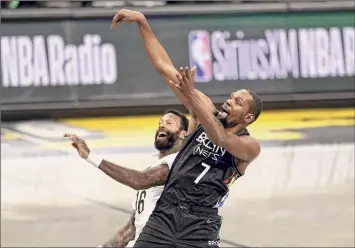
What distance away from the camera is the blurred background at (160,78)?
468 inches

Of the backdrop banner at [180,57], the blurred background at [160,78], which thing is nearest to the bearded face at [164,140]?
the blurred background at [160,78]

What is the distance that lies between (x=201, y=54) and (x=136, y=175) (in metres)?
6.86

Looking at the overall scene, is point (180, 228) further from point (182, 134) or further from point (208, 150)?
point (182, 134)

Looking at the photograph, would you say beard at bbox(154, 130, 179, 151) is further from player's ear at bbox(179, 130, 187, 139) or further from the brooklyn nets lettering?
the brooklyn nets lettering

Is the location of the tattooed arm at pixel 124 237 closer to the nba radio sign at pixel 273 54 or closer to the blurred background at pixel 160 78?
the blurred background at pixel 160 78

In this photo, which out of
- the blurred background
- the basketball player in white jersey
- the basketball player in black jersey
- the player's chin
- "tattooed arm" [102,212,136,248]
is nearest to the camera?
the basketball player in black jersey

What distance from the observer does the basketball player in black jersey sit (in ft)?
20.1

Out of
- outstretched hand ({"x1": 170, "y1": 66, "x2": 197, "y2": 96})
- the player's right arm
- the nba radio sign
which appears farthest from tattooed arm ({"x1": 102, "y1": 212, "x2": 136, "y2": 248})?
the nba radio sign

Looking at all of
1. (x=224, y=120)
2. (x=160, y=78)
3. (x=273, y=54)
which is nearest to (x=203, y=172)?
(x=224, y=120)

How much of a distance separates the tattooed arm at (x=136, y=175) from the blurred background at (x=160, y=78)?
499 centimetres

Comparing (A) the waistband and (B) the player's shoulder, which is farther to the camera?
(B) the player's shoulder

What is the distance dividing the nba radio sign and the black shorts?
22.1 feet

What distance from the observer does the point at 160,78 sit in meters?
12.9

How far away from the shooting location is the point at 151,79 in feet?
42.5
